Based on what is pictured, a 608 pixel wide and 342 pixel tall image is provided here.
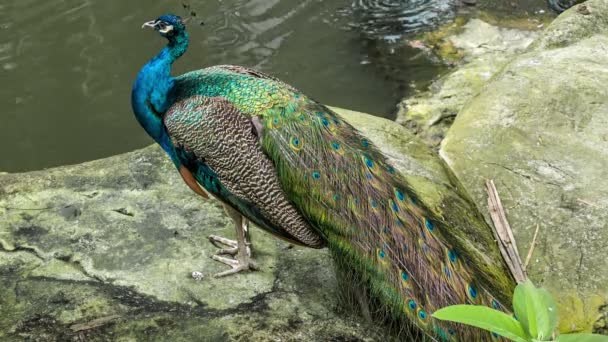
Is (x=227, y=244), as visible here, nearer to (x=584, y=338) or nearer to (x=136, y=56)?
(x=584, y=338)

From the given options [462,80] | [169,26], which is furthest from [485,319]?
[462,80]

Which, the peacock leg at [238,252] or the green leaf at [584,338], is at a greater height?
the green leaf at [584,338]

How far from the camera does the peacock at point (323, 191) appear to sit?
2977 millimetres

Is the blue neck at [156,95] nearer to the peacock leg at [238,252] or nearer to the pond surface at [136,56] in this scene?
the peacock leg at [238,252]

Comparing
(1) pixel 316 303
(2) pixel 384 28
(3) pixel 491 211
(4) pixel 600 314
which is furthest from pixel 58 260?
(2) pixel 384 28

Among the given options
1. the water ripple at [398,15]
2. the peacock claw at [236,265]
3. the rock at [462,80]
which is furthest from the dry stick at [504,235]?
the water ripple at [398,15]

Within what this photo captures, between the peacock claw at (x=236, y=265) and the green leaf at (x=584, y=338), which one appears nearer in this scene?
the green leaf at (x=584, y=338)

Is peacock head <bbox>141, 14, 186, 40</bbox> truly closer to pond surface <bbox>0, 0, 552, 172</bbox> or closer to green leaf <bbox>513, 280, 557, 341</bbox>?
green leaf <bbox>513, 280, 557, 341</bbox>

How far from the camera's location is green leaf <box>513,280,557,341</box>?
156 centimetres

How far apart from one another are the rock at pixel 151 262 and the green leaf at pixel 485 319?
65.2 inches

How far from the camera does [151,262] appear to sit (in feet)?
11.8

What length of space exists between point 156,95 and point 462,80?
3853mm

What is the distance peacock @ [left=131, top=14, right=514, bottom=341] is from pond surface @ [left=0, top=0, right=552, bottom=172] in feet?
10.9

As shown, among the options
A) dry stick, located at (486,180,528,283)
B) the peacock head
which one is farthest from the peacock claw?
dry stick, located at (486,180,528,283)
